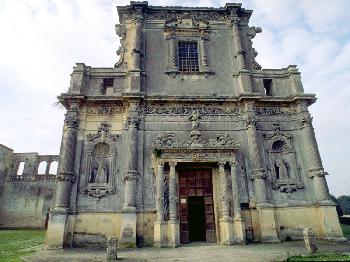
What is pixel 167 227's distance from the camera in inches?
484

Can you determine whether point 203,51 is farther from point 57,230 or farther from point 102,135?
point 57,230

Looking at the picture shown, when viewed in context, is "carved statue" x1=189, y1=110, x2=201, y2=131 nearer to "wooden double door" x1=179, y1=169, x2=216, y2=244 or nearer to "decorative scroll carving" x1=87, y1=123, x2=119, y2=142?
"wooden double door" x1=179, y1=169, x2=216, y2=244

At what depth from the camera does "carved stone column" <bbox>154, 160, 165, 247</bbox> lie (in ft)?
39.4

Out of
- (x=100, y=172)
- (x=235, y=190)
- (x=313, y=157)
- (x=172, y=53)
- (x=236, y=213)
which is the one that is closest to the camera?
(x=236, y=213)

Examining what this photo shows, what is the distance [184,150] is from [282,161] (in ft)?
17.0

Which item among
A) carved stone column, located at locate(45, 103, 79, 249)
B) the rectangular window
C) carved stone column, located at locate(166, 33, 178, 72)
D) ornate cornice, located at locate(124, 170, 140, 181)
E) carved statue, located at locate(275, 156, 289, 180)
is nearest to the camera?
carved stone column, located at locate(45, 103, 79, 249)

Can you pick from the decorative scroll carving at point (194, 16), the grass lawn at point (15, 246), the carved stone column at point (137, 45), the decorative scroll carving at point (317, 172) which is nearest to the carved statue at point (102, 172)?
the grass lawn at point (15, 246)

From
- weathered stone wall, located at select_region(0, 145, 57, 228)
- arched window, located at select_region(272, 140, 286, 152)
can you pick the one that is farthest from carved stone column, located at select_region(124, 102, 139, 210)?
weathered stone wall, located at select_region(0, 145, 57, 228)

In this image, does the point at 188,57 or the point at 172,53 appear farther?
the point at 188,57

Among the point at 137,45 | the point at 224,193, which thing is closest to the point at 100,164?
the point at 224,193

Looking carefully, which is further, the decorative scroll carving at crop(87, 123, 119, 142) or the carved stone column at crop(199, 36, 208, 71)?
the carved stone column at crop(199, 36, 208, 71)

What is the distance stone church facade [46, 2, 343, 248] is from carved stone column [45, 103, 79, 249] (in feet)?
0.14

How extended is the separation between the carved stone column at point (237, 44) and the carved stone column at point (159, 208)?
7663 mm

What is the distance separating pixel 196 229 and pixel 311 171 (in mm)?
6614
